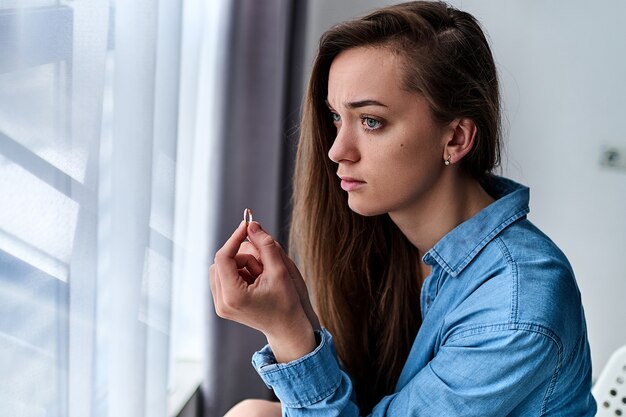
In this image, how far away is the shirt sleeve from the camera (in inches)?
42.8

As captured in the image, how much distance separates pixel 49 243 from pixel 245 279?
1.22ft

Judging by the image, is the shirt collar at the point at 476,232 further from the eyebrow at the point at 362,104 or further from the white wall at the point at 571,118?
the white wall at the point at 571,118

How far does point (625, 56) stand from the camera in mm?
2082

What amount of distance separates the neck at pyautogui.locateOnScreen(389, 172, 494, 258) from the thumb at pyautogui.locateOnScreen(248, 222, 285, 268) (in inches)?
11.3

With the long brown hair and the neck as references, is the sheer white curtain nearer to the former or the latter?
the long brown hair

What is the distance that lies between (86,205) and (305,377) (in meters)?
0.41

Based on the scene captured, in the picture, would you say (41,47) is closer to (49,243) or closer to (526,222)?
(49,243)

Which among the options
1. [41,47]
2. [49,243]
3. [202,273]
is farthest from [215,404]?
[41,47]

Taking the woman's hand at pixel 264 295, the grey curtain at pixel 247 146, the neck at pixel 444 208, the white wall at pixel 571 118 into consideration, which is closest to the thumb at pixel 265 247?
the woman's hand at pixel 264 295

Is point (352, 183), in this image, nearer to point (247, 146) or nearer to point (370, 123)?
point (370, 123)

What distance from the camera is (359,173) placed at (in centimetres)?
121

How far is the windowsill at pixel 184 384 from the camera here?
65.0 inches

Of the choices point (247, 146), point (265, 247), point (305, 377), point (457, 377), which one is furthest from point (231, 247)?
point (247, 146)

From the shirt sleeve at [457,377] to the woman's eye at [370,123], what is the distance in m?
0.31
